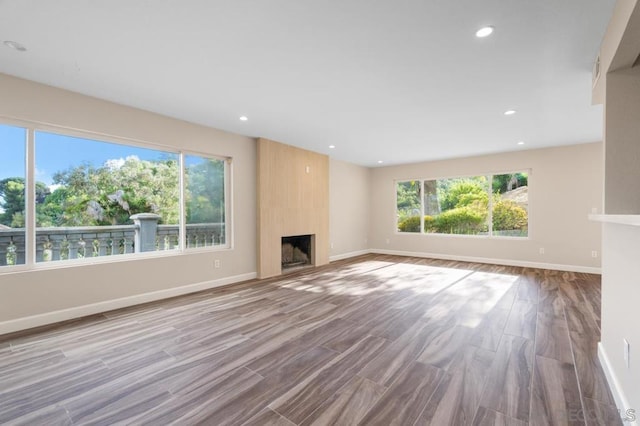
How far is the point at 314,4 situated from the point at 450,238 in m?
6.42

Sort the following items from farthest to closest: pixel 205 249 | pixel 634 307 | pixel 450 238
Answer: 1. pixel 450 238
2. pixel 205 249
3. pixel 634 307

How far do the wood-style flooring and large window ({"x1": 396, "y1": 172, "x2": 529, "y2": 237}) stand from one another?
2635 millimetres

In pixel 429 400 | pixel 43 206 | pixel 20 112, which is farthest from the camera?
pixel 43 206

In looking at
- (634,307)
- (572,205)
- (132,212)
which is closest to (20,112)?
(132,212)

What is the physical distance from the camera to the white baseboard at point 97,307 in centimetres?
276

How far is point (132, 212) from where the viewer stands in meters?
3.72

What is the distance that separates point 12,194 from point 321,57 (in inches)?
135

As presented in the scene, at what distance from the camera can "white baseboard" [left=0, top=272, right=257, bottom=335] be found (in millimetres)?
2756

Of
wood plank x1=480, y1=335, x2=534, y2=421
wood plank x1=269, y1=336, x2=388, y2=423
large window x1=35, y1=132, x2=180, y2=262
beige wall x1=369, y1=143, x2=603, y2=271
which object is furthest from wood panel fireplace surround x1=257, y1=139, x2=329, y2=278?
wood plank x1=480, y1=335, x2=534, y2=421

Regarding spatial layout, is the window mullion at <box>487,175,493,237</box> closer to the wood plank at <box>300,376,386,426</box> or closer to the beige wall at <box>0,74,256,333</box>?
the beige wall at <box>0,74,256,333</box>

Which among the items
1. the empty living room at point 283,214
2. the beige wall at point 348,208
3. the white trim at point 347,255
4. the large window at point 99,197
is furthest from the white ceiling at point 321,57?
the white trim at point 347,255

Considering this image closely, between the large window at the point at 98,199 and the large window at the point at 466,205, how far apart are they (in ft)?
17.0

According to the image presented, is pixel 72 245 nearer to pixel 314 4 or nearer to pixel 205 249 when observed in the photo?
pixel 205 249

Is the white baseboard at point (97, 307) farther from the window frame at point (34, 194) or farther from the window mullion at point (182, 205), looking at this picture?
the window mullion at point (182, 205)
